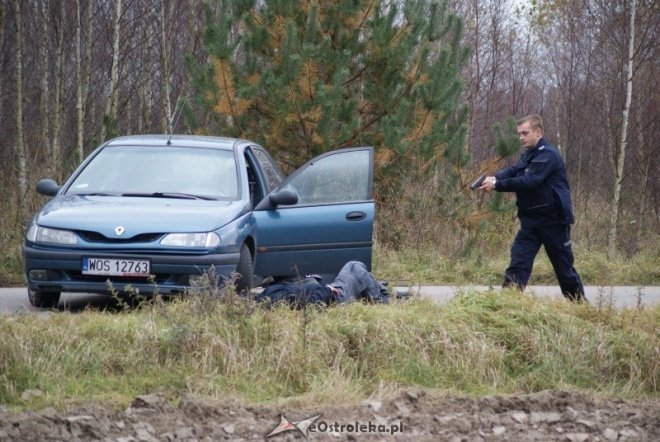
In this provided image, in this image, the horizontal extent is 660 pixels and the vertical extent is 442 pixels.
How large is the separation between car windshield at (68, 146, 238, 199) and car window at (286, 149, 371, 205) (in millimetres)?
678

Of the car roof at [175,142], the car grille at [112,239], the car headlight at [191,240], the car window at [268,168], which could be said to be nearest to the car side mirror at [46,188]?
the car roof at [175,142]

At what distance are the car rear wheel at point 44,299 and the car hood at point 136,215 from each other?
663 millimetres

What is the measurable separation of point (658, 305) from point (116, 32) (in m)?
10.9

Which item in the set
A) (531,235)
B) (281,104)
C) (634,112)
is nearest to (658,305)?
(531,235)

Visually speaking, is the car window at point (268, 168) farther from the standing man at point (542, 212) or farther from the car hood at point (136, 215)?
the standing man at point (542, 212)

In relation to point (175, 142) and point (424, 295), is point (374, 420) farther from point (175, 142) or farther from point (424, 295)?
point (175, 142)

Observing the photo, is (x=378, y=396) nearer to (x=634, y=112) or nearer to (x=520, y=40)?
(x=634, y=112)

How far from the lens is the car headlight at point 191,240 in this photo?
26.2ft

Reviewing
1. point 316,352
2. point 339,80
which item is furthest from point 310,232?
point 339,80

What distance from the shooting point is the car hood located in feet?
26.4

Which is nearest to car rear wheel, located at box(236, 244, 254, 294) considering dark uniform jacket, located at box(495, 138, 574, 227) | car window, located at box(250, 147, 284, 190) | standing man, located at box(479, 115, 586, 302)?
car window, located at box(250, 147, 284, 190)

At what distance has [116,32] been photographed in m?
16.0

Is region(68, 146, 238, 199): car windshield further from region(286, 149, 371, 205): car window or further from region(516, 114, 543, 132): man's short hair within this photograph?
region(516, 114, 543, 132): man's short hair

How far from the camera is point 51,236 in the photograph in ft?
26.7
